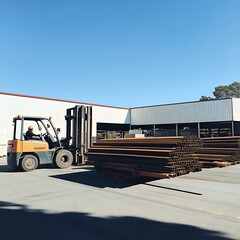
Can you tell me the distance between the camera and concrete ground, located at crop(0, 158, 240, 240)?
15.8ft

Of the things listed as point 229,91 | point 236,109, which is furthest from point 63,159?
point 229,91

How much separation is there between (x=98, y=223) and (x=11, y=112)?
71.6 feet

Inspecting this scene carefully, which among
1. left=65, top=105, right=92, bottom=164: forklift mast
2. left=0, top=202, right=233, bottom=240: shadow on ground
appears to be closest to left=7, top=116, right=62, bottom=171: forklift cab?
left=65, top=105, right=92, bottom=164: forklift mast

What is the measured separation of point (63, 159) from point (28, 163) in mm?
1704

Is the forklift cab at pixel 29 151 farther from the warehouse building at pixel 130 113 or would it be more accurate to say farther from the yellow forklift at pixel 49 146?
the warehouse building at pixel 130 113

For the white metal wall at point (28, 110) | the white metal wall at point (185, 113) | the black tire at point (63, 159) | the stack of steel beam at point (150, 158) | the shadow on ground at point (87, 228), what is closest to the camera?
the shadow on ground at point (87, 228)

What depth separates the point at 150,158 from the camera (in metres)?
9.46

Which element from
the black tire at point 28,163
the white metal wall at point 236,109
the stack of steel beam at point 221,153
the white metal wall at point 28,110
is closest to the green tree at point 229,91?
the white metal wall at point 236,109

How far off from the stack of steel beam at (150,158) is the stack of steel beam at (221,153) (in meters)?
4.61

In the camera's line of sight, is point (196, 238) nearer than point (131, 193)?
Yes

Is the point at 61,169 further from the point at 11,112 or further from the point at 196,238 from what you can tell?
the point at 11,112

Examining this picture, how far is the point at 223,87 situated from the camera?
8419 centimetres

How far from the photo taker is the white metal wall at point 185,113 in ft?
96.0

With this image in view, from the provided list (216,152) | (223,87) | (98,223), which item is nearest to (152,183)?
(98,223)
